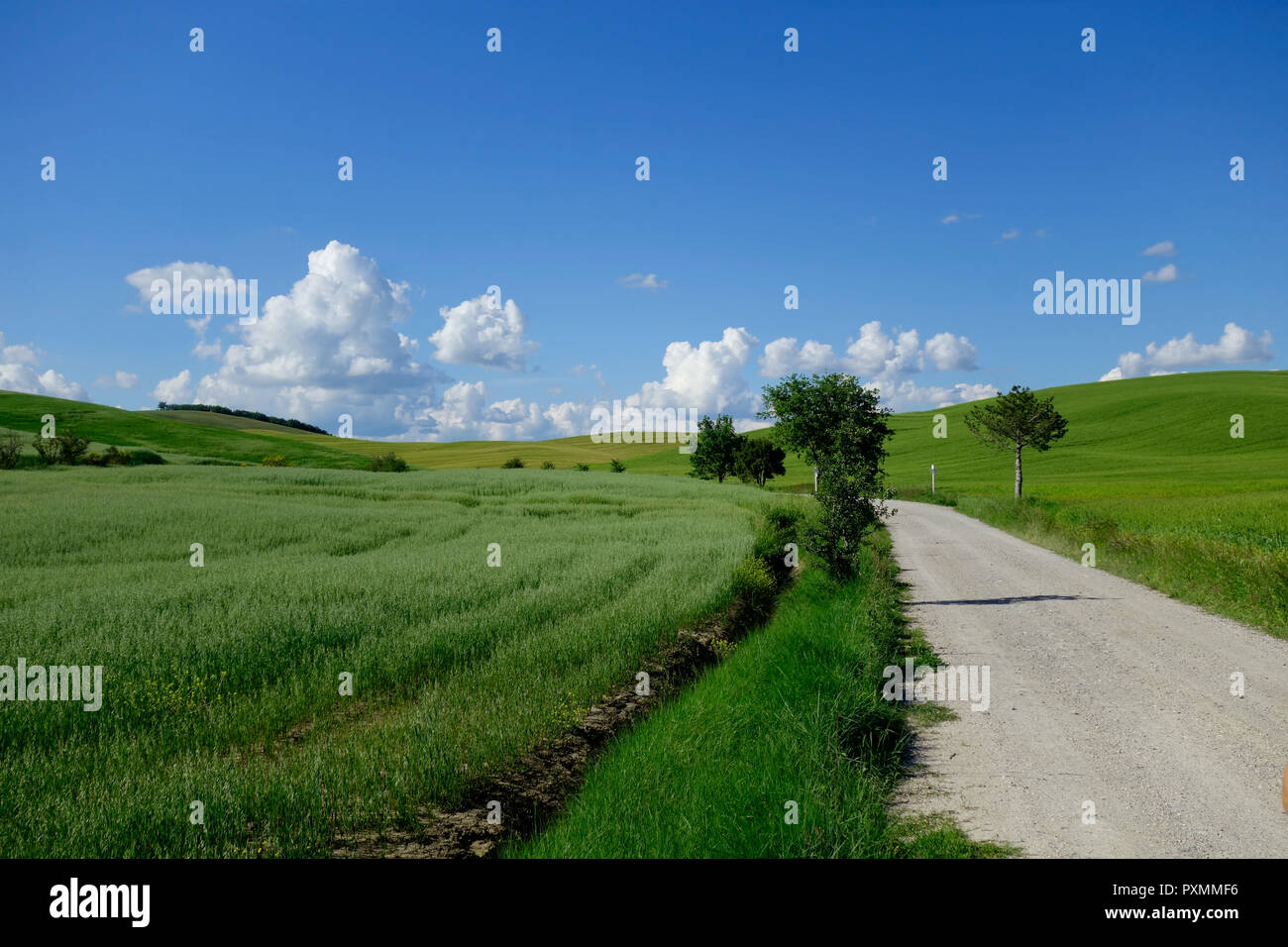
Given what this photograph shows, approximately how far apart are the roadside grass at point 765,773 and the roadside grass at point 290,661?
1.15 metres

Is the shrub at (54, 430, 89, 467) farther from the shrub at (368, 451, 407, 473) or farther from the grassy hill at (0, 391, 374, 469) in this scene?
the grassy hill at (0, 391, 374, 469)

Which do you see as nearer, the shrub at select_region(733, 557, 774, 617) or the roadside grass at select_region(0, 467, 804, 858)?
the roadside grass at select_region(0, 467, 804, 858)

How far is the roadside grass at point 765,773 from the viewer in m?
4.43

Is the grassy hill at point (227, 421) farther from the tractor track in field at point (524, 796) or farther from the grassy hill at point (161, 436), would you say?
the tractor track in field at point (524, 796)

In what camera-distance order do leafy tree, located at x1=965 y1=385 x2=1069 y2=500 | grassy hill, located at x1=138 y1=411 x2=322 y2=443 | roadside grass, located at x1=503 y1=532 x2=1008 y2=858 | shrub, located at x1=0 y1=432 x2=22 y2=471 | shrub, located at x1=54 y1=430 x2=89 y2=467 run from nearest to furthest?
roadside grass, located at x1=503 y1=532 x2=1008 y2=858 → shrub, located at x1=0 y1=432 x2=22 y2=471 → shrub, located at x1=54 y1=430 x2=89 y2=467 → leafy tree, located at x1=965 y1=385 x2=1069 y2=500 → grassy hill, located at x1=138 y1=411 x2=322 y2=443

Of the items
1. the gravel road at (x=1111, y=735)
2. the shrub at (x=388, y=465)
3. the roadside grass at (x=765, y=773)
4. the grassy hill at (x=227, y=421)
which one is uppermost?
the grassy hill at (x=227, y=421)

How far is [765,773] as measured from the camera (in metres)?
5.36

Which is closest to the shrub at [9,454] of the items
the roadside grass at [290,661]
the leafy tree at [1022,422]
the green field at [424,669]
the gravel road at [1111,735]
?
the green field at [424,669]

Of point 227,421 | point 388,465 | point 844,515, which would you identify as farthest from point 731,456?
point 227,421

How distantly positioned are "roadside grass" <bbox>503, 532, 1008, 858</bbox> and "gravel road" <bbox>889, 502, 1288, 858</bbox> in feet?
1.58

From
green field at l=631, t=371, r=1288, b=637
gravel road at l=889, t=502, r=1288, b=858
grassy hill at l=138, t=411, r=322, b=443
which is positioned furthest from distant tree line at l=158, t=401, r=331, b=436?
gravel road at l=889, t=502, r=1288, b=858

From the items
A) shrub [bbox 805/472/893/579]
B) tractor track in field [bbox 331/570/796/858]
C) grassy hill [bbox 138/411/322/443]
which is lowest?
tractor track in field [bbox 331/570/796/858]

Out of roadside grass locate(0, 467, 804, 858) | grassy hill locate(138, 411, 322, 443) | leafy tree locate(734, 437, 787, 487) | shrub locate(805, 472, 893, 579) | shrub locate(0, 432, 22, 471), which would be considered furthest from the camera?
grassy hill locate(138, 411, 322, 443)

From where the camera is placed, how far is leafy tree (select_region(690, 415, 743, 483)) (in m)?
75.9
